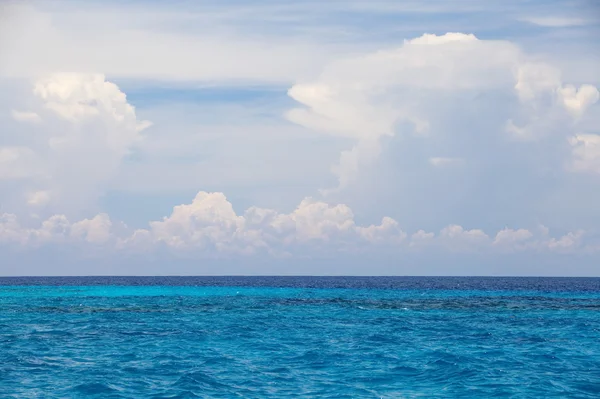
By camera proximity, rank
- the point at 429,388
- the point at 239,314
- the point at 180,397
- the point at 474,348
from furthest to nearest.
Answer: the point at 239,314 → the point at 474,348 → the point at 429,388 → the point at 180,397

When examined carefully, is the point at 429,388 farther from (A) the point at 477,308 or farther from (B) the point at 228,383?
(A) the point at 477,308

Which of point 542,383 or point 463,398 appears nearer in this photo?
point 463,398

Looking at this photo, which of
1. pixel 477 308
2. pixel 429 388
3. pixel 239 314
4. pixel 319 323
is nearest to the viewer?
pixel 429 388

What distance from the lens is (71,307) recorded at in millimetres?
70375

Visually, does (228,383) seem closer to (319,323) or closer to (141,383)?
(141,383)

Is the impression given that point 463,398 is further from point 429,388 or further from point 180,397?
point 180,397

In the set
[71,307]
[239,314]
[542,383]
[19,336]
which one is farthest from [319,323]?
[71,307]

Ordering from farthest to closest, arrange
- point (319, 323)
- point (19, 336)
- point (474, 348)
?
point (319, 323) < point (19, 336) < point (474, 348)

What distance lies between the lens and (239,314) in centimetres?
6078

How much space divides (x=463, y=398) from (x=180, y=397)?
11.1 metres

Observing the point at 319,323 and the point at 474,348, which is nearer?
the point at 474,348

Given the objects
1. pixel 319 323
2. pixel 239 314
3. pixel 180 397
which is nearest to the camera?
pixel 180 397

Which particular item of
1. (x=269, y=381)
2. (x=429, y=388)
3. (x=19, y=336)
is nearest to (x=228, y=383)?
(x=269, y=381)

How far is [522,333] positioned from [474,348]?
9.31 meters
